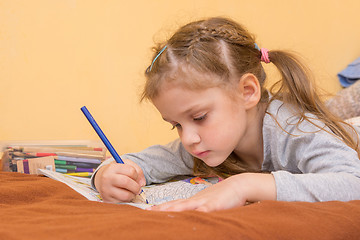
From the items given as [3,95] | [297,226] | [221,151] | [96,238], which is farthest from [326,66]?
[96,238]

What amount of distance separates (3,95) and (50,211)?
3.45 ft

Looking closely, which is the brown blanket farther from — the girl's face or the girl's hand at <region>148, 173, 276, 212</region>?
the girl's face

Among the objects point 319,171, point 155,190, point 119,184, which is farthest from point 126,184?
point 319,171

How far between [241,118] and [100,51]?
89 centimetres

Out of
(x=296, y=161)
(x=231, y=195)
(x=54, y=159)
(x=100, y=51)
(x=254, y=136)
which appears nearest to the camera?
(x=231, y=195)

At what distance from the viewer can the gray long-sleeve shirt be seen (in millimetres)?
597

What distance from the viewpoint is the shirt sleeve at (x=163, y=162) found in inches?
37.3

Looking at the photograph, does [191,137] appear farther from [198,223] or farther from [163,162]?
[198,223]

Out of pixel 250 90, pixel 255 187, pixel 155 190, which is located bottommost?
pixel 155 190

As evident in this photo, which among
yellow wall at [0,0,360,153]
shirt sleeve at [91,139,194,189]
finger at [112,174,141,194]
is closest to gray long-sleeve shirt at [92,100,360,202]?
shirt sleeve at [91,139,194,189]

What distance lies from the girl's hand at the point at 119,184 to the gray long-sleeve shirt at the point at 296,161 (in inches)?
7.9

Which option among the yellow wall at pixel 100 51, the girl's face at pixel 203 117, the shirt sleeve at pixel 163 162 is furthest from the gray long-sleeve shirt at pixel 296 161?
the yellow wall at pixel 100 51

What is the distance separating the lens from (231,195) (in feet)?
1.80

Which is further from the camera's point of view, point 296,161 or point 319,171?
point 296,161
